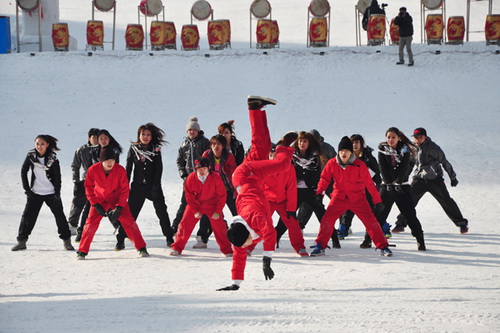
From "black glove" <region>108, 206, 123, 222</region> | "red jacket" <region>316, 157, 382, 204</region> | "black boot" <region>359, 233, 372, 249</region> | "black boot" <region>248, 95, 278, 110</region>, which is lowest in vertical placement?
"black boot" <region>359, 233, 372, 249</region>

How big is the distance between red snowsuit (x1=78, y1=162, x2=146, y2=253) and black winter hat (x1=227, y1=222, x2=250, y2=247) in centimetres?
231

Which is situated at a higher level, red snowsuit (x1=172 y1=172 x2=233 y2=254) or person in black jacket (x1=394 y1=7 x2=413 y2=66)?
person in black jacket (x1=394 y1=7 x2=413 y2=66)

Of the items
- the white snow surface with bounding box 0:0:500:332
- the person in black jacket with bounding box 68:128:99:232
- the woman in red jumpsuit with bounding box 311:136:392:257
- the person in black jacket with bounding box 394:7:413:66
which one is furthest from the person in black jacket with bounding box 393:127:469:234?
the person in black jacket with bounding box 394:7:413:66

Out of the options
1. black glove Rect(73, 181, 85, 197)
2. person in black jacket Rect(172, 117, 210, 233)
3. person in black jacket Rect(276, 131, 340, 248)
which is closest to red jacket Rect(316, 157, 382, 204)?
person in black jacket Rect(276, 131, 340, 248)

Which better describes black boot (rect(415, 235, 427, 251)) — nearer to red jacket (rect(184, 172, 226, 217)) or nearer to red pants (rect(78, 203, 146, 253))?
red jacket (rect(184, 172, 226, 217))

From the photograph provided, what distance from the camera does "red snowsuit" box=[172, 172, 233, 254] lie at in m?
7.88

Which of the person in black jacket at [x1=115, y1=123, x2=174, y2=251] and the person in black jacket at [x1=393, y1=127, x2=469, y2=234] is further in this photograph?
the person in black jacket at [x1=393, y1=127, x2=469, y2=234]

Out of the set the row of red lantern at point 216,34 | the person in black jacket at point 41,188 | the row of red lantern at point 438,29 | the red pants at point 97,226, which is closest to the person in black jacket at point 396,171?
the red pants at point 97,226

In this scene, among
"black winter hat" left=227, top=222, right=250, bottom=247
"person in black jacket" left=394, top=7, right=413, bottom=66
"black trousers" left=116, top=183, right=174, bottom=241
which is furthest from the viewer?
"person in black jacket" left=394, top=7, right=413, bottom=66

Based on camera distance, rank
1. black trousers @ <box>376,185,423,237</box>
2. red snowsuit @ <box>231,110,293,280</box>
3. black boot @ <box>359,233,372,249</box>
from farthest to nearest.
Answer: black boot @ <box>359,233,372,249</box>, black trousers @ <box>376,185,423,237</box>, red snowsuit @ <box>231,110,293,280</box>

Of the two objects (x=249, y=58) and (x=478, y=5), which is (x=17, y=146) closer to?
(x=249, y=58)

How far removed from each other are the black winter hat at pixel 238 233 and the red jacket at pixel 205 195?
2.02 metres

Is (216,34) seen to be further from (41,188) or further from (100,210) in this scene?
(100,210)

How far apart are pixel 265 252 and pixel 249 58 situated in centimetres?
1682
